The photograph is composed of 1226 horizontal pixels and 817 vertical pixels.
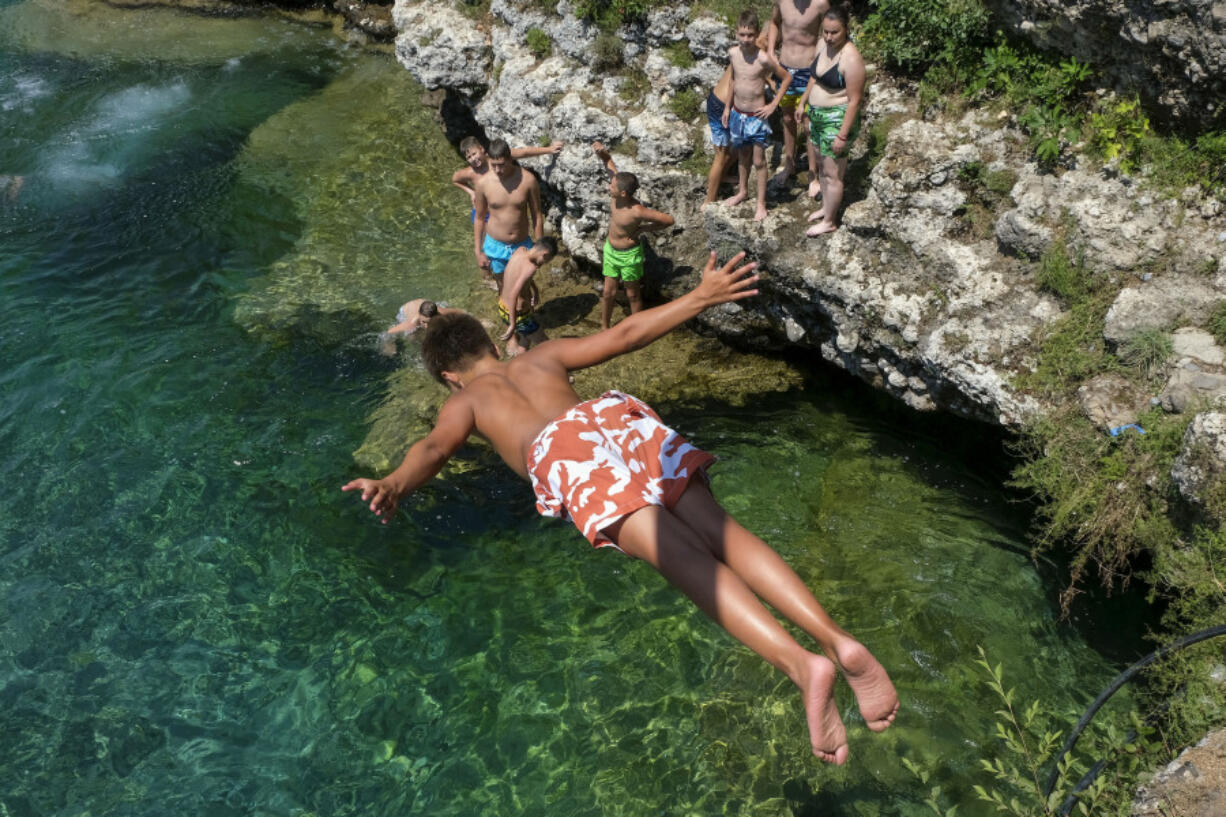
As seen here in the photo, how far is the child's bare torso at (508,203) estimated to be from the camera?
9.18 m

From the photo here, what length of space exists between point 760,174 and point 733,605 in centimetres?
493

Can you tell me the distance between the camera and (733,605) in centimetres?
436

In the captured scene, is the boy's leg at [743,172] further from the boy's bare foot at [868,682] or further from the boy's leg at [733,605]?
the boy's bare foot at [868,682]

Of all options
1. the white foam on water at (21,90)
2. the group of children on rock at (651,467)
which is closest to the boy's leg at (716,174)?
the group of children on rock at (651,467)

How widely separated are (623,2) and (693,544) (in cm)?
714

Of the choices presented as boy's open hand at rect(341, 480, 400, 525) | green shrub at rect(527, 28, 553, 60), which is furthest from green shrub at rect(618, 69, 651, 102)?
boy's open hand at rect(341, 480, 400, 525)

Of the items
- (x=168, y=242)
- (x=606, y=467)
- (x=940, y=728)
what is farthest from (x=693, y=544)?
(x=168, y=242)

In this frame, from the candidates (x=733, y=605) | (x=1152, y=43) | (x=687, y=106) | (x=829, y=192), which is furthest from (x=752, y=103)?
(x=733, y=605)

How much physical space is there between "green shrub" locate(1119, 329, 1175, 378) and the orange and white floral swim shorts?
311 centimetres

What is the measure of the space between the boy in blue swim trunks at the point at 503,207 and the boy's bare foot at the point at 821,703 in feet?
20.2

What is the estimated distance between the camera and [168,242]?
438 inches

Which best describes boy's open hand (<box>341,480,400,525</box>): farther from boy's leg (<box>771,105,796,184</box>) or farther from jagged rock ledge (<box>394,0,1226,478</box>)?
boy's leg (<box>771,105,796,184</box>)

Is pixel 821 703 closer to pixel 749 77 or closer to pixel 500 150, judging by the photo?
pixel 749 77

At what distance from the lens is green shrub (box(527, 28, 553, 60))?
10.6 meters
